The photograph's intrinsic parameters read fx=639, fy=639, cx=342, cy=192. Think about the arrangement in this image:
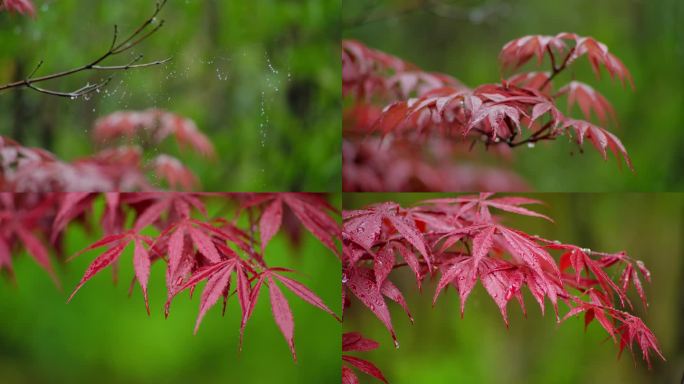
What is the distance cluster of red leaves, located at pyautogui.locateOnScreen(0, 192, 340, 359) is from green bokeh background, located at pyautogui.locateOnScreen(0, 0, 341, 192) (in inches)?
2.9

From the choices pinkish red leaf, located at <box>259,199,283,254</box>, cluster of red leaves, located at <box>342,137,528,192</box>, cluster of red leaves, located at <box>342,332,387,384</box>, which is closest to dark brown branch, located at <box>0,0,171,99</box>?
pinkish red leaf, located at <box>259,199,283,254</box>

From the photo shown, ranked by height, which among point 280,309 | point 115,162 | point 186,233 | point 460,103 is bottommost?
point 280,309

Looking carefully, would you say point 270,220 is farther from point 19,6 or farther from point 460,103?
point 19,6

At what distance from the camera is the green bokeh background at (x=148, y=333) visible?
4.05 ft

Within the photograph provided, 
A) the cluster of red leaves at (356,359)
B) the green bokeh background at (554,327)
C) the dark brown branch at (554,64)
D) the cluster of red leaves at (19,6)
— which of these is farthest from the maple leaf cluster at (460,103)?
the cluster of red leaves at (19,6)

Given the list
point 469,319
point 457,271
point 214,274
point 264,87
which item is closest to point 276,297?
point 214,274

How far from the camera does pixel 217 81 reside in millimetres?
1180

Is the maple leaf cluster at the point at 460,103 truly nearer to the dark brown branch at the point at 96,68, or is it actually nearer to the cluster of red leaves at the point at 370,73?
the cluster of red leaves at the point at 370,73

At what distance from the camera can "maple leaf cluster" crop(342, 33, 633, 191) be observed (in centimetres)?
104

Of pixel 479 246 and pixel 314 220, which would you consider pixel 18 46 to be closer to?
pixel 314 220

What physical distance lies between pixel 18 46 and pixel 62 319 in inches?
20.3

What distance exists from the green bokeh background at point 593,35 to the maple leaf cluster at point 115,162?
1.37 feet

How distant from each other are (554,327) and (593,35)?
65 cm

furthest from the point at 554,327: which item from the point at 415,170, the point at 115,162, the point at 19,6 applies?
the point at 19,6
